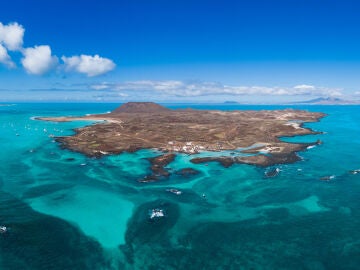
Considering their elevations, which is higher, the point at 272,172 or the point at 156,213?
the point at 272,172

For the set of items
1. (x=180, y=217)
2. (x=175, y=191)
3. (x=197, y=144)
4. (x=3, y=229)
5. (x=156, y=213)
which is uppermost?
(x=197, y=144)

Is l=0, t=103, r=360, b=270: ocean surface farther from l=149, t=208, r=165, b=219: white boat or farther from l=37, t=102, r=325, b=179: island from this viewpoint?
l=37, t=102, r=325, b=179: island

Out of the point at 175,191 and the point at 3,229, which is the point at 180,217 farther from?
the point at 3,229

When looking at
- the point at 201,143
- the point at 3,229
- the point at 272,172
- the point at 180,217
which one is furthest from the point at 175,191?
the point at 201,143

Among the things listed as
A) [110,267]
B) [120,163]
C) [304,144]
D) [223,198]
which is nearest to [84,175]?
[120,163]

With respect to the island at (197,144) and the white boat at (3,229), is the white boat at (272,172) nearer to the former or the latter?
the island at (197,144)

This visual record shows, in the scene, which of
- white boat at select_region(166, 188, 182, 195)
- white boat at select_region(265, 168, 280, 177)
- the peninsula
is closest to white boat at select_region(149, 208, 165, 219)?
white boat at select_region(166, 188, 182, 195)

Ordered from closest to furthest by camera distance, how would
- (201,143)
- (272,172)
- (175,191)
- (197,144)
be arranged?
(175,191) → (272,172) → (197,144) → (201,143)

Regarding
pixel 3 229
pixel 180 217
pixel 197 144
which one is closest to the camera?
pixel 3 229

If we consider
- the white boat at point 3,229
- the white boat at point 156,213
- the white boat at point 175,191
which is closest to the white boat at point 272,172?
the white boat at point 175,191
